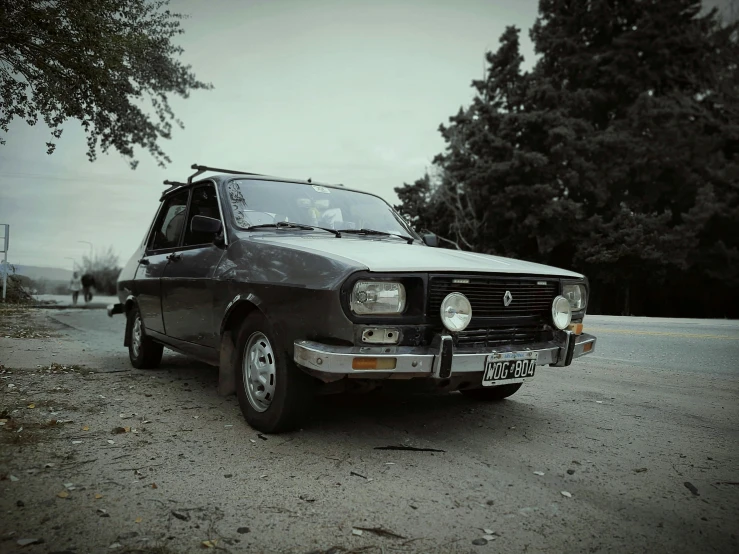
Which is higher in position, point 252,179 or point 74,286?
point 252,179

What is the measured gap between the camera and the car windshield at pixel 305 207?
14.9ft

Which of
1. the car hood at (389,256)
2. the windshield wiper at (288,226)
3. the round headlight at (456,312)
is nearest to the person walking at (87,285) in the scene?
the windshield wiper at (288,226)

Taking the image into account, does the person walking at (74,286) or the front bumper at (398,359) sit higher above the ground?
the front bumper at (398,359)

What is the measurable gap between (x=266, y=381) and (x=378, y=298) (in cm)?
101

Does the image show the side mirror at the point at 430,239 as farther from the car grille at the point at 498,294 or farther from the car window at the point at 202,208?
the car window at the point at 202,208

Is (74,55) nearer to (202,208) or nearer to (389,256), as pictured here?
(202,208)

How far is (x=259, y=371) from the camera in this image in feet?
12.6

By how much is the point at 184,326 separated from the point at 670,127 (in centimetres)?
2712

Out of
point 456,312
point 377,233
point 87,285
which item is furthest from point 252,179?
point 87,285

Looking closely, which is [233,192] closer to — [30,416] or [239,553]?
[30,416]

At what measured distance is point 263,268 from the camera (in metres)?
3.81

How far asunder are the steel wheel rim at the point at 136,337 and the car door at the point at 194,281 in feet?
3.81

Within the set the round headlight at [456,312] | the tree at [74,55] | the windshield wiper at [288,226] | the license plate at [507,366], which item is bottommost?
the license plate at [507,366]

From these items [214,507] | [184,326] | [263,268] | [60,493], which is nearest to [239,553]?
[214,507]
